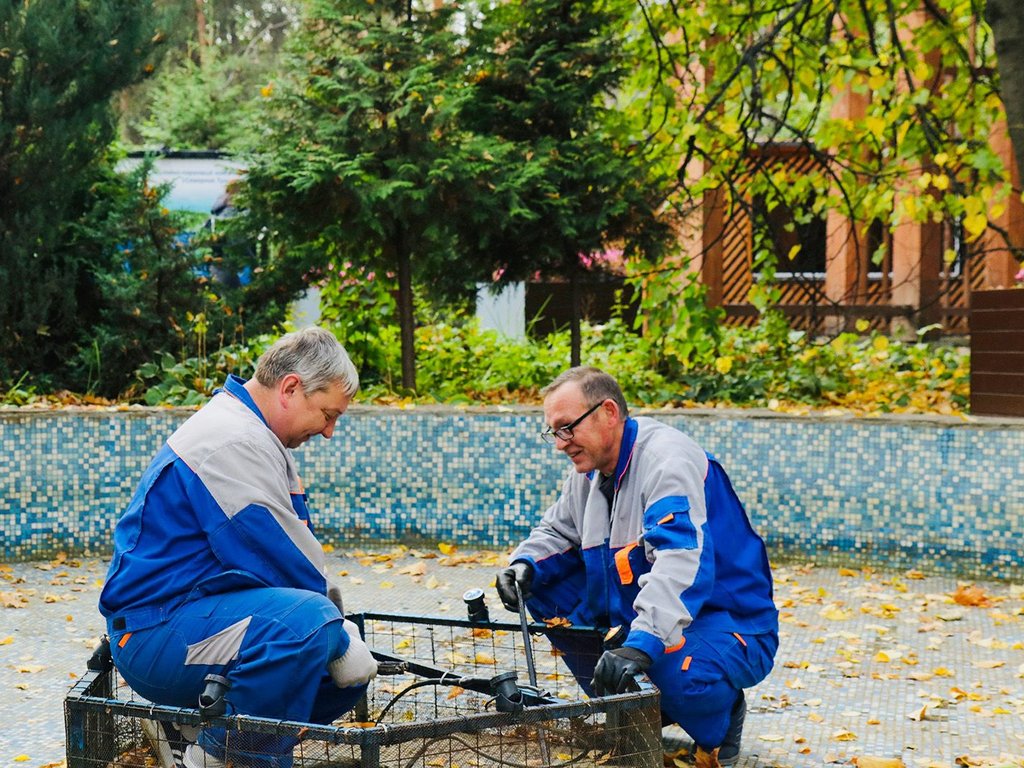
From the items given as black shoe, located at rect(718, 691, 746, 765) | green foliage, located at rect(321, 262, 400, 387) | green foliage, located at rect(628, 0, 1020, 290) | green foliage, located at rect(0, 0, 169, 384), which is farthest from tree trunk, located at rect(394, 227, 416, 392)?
black shoe, located at rect(718, 691, 746, 765)

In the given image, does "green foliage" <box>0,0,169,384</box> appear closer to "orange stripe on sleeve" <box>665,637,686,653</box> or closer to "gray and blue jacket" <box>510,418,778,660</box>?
"gray and blue jacket" <box>510,418,778,660</box>

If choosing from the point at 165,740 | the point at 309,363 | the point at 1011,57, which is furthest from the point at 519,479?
the point at 165,740

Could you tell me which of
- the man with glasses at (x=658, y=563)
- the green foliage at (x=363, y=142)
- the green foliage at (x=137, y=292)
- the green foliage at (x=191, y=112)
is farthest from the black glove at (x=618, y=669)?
the green foliage at (x=191, y=112)

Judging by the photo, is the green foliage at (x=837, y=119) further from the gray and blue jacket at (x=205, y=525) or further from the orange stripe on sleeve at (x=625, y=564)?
the gray and blue jacket at (x=205, y=525)

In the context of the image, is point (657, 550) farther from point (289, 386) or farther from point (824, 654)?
point (824, 654)

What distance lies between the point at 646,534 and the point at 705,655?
0.40 metres

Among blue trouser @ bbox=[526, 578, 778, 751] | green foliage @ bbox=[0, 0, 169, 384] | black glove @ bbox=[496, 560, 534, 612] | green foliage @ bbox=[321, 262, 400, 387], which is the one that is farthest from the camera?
green foliage @ bbox=[321, 262, 400, 387]

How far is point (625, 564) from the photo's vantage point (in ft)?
12.7

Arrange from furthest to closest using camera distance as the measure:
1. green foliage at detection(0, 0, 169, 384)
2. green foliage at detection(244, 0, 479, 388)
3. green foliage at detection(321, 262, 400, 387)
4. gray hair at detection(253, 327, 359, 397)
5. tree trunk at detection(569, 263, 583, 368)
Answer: green foliage at detection(321, 262, 400, 387) < tree trunk at detection(569, 263, 583, 368) < green foliage at detection(0, 0, 169, 384) < green foliage at detection(244, 0, 479, 388) < gray hair at detection(253, 327, 359, 397)

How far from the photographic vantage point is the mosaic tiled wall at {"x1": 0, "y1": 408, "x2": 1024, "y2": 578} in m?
6.80

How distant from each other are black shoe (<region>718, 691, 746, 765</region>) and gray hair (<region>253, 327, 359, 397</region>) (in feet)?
5.18

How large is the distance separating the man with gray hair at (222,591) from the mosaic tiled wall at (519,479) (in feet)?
13.9

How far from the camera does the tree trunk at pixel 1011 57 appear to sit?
279 inches

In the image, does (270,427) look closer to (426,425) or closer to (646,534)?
(646,534)
